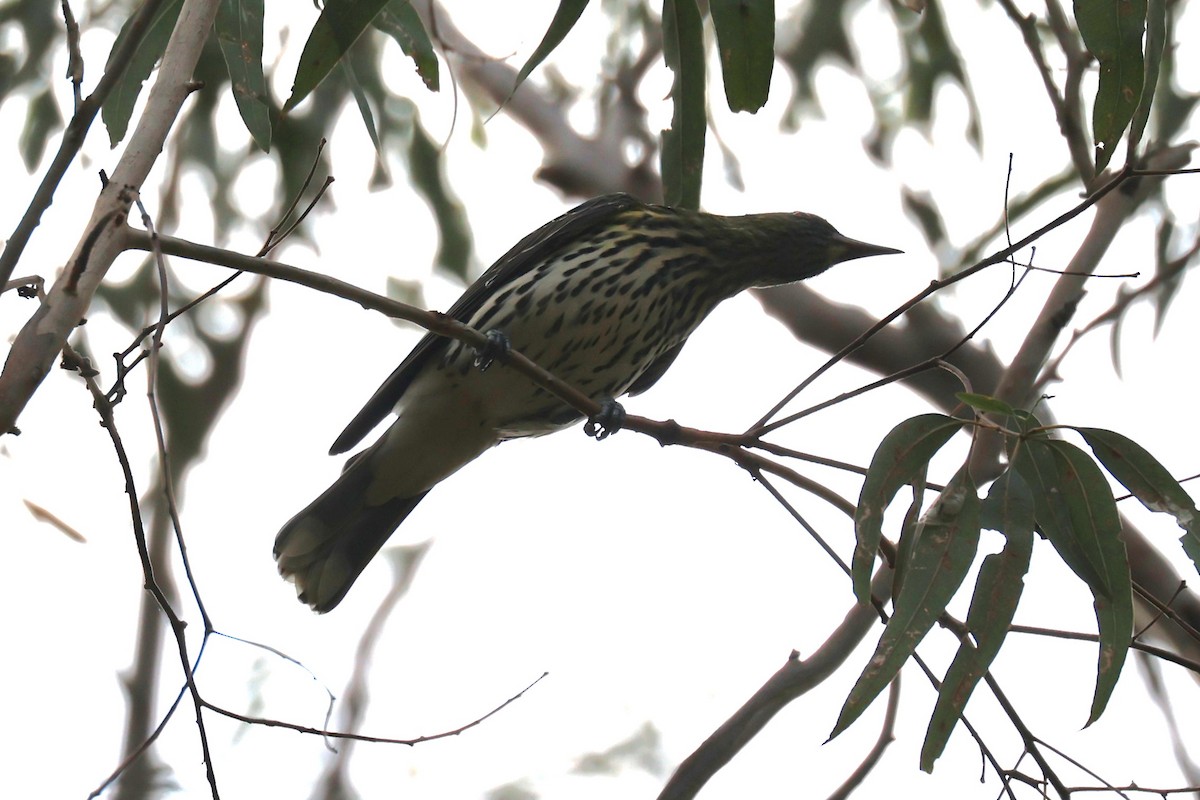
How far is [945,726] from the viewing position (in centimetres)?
185

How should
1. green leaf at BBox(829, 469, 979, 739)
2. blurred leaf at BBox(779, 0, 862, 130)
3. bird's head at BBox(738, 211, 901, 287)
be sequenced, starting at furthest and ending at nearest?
blurred leaf at BBox(779, 0, 862, 130)
bird's head at BBox(738, 211, 901, 287)
green leaf at BBox(829, 469, 979, 739)

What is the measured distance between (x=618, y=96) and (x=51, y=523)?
3.14 m

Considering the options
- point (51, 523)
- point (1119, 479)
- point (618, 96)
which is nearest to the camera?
point (1119, 479)

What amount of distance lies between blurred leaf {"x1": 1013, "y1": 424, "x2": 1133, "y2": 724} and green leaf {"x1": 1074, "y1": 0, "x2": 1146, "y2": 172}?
475 mm

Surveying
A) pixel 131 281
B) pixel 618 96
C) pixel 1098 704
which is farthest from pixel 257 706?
pixel 1098 704

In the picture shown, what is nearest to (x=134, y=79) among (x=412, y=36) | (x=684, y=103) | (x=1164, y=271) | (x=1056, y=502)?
(x=412, y=36)

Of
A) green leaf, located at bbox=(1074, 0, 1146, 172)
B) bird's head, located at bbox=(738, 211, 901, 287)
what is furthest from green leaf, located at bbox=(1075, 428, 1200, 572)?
bird's head, located at bbox=(738, 211, 901, 287)

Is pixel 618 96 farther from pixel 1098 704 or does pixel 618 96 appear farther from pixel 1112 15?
pixel 1098 704

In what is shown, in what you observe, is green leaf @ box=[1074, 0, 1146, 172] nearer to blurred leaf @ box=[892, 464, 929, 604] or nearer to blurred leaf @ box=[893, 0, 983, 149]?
blurred leaf @ box=[892, 464, 929, 604]

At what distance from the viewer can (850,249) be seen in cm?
353

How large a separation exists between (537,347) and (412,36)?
0.81 m

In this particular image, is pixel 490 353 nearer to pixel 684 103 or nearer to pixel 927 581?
pixel 684 103

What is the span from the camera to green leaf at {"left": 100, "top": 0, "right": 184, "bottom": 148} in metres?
2.38

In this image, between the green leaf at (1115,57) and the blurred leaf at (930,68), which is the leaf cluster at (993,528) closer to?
the green leaf at (1115,57)
